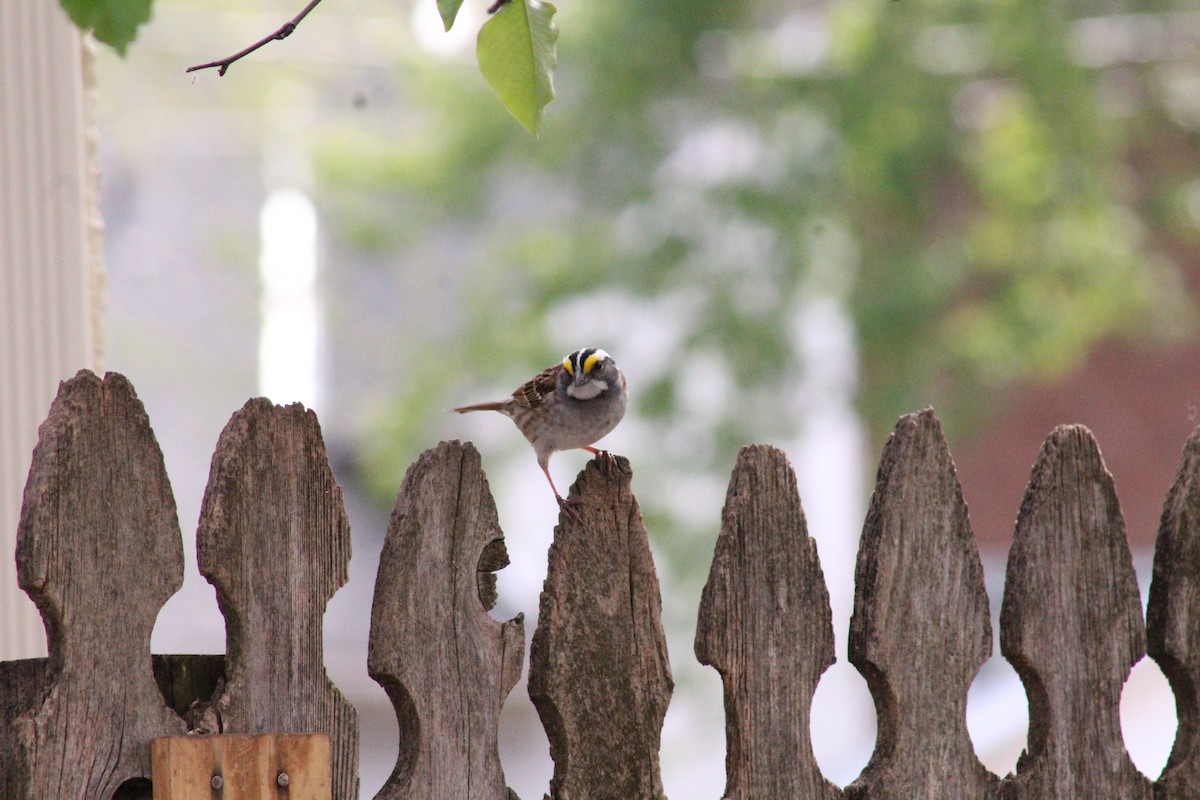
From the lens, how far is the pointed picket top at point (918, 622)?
2.52 meters

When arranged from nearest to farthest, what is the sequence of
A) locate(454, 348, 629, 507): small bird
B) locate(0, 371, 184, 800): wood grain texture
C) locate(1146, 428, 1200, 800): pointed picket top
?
1. locate(0, 371, 184, 800): wood grain texture
2. locate(1146, 428, 1200, 800): pointed picket top
3. locate(454, 348, 629, 507): small bird

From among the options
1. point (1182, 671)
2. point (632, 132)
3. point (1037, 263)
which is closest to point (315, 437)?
point (1182, 671)

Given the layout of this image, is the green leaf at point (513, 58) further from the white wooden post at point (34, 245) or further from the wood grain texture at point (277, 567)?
the white wooden post at point (34, 245)

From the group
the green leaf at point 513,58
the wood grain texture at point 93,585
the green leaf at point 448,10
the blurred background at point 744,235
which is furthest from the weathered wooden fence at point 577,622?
the blurred background at point 744,235

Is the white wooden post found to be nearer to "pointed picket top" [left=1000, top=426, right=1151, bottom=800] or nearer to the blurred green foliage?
"pointed picket top" [left=1000, top=426, right=1151, bottom=800]

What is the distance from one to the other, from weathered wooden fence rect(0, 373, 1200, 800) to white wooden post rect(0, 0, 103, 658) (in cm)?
62

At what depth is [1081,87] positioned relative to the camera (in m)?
10.8

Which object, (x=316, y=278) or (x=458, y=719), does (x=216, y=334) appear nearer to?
(x=316, y=278)

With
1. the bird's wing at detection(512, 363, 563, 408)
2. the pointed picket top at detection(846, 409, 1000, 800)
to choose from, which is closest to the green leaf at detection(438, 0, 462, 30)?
the pointed picket top at detection(846, 409, 1000, 800)

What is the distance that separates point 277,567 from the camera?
2.32 metres

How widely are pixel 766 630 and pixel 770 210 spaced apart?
7852 millimetres

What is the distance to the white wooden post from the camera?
9.00ft

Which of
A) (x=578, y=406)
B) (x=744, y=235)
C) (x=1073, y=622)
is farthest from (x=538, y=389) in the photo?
(x=744, y=235)

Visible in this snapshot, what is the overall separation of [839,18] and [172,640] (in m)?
8.34
